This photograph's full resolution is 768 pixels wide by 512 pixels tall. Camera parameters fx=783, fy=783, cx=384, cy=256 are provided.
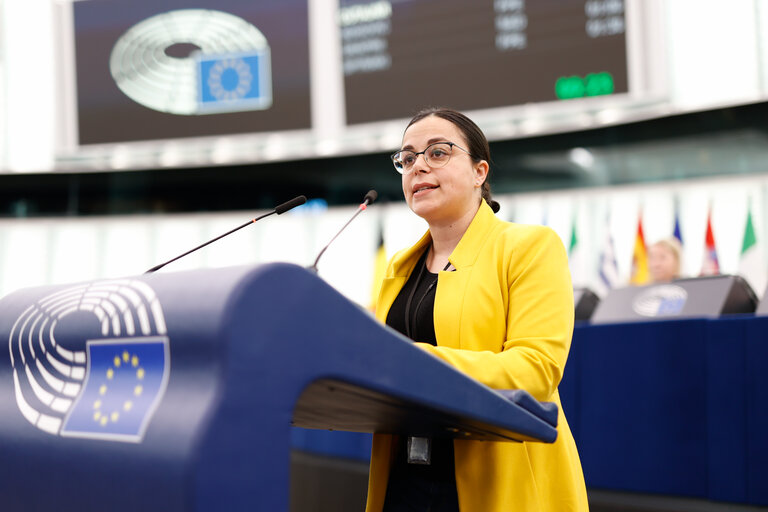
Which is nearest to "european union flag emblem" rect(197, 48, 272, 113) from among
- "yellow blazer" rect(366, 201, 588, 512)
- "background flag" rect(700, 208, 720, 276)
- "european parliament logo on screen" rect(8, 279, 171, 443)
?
"background flag" rect(700, 208, 720, 276)

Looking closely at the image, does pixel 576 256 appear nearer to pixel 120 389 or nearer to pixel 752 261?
pixel 752 261

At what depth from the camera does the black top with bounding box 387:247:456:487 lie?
128cm

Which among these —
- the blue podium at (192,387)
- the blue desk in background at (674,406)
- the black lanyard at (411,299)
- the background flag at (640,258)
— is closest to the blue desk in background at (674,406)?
the blue desk in background at (674,406)

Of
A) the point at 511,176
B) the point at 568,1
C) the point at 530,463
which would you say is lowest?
the point at 530,463

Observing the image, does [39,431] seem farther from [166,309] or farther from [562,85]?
[562,85]

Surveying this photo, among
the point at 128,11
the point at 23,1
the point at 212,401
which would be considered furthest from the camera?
the point at 23,1

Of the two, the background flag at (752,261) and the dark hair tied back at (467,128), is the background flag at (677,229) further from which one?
the dark hair tied back at (467,128)

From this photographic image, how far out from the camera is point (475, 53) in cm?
598

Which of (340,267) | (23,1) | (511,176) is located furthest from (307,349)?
(23,1)

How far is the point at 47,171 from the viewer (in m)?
8.35

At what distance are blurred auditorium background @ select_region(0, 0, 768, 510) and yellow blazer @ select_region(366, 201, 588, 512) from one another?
3.20m

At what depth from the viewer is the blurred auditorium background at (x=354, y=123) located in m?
5.87

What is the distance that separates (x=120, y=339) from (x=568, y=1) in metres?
5.38

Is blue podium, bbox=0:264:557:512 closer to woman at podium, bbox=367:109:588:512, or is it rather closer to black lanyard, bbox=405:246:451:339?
woman at podium, bbox=367:109:588:512
